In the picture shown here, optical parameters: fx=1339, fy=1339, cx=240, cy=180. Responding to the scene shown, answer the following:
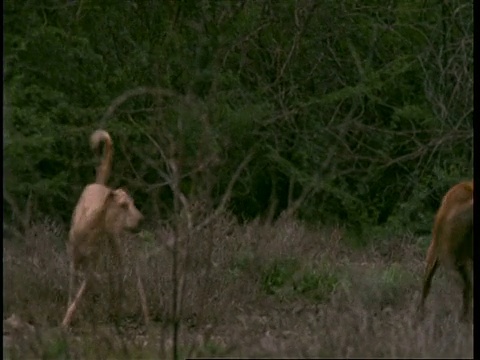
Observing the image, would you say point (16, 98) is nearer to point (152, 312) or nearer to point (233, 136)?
point (233, 136)

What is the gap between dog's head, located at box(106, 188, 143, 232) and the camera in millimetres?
9359

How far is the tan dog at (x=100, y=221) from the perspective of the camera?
29.0 ft

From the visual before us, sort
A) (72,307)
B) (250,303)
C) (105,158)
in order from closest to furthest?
(72,307)
(250,303)
(105,158)

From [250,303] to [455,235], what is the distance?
1.38 metres

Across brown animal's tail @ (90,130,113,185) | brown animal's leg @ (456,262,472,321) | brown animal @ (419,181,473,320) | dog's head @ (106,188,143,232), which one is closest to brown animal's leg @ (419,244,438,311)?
brown animal @ (419,181,473,320)

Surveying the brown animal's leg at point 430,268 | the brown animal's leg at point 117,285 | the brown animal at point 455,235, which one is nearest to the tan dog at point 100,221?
the brown animal's leg at point 117,285

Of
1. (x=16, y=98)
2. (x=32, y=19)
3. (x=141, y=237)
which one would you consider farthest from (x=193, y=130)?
(x=32, y=19)

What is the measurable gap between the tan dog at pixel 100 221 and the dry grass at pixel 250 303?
143 millimetres

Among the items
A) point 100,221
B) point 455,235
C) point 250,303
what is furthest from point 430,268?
point 100,221

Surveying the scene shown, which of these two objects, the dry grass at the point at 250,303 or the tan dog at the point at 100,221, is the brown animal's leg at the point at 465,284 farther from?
the tan dog at the point at 100,221

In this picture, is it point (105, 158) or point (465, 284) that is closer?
point (465, 284)

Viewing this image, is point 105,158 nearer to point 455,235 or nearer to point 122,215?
point 122,215

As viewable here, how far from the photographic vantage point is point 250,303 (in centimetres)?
845

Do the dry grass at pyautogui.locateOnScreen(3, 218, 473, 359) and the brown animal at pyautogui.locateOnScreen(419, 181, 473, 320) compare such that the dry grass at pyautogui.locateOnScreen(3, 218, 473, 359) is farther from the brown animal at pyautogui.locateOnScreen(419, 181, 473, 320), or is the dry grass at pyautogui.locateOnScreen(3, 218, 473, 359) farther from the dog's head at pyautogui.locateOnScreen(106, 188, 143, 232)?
the dog's head at pyautogui.locateOnScreen(106, 188, 143, 232)
